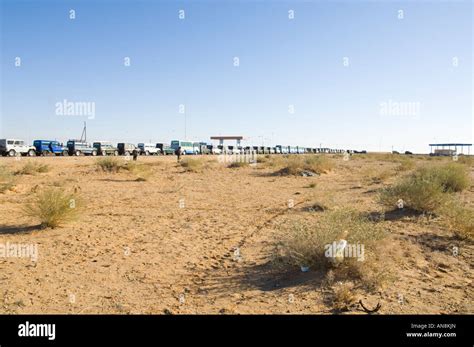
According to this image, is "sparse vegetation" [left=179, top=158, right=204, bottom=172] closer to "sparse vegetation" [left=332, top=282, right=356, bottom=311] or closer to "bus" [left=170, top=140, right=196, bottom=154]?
"sparse vegetation" [left=332, top=282, right=356, bottom=311]

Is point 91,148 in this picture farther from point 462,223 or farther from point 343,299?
point 343,299

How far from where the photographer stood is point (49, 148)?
41.5 metres

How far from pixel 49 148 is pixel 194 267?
137ft

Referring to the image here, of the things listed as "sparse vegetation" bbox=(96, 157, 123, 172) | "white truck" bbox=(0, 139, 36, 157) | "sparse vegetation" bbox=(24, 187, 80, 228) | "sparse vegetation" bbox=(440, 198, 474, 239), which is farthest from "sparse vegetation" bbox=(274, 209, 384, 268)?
"white truck" bbox=(0, 139, 36, 157)

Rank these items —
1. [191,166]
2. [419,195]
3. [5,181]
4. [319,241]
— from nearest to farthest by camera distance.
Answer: [319,241], [419,195], [5,181], [191,166]

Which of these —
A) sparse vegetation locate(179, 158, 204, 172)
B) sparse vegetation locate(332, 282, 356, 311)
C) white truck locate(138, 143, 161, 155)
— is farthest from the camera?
white truck locate(138, 143, 161, 155)

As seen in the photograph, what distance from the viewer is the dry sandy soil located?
4.23 meters

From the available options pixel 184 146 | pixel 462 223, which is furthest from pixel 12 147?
pixel 462 223

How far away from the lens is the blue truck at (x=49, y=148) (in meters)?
→ 40.6

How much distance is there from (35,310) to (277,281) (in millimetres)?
2960

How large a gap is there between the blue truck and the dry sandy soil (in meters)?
34.2

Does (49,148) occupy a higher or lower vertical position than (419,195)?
higher
